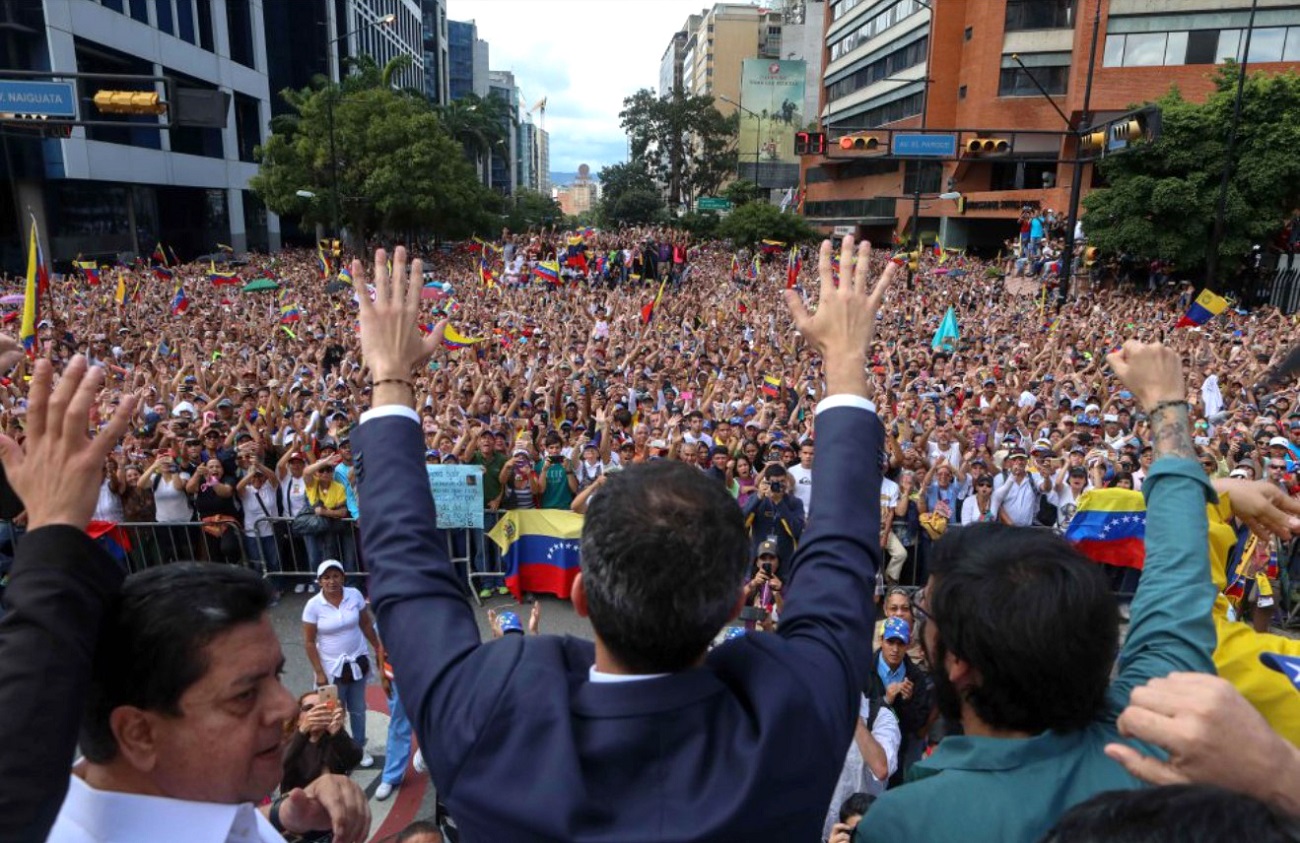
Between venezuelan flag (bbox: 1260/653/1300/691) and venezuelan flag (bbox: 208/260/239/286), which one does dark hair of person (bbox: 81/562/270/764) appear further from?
venezuelan flag (bbox: 208/260/239/286)

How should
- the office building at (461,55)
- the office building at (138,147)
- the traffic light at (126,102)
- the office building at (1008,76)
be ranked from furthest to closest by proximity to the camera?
the office building at (461,55) → the office building at (1008,76) → the office building at (138,147) → the traffic light at (126,102)

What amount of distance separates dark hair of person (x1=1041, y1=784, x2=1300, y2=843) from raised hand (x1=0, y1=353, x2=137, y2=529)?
4.78 ft

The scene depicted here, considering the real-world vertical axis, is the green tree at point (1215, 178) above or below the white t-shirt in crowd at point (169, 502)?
above

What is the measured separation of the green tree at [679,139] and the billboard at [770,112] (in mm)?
1966

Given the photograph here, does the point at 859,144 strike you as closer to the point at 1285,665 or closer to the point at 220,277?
the point at 220,277

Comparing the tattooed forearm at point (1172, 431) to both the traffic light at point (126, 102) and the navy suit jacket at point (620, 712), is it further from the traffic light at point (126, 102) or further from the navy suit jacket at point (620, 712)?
the traffic light at point (126, 102)

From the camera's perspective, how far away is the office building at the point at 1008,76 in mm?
34125

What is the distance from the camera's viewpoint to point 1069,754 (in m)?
1.46

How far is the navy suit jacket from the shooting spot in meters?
1.17

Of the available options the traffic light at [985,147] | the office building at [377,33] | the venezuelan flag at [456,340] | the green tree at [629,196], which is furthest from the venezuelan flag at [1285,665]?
the green tree at [629,196]

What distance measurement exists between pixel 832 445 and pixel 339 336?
50.0ft

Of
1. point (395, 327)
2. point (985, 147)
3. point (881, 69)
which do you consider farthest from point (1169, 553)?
point (881, 69)

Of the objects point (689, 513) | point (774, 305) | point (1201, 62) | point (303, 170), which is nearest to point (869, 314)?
point (689, 513)

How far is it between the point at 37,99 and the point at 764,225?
40138 millimetres
